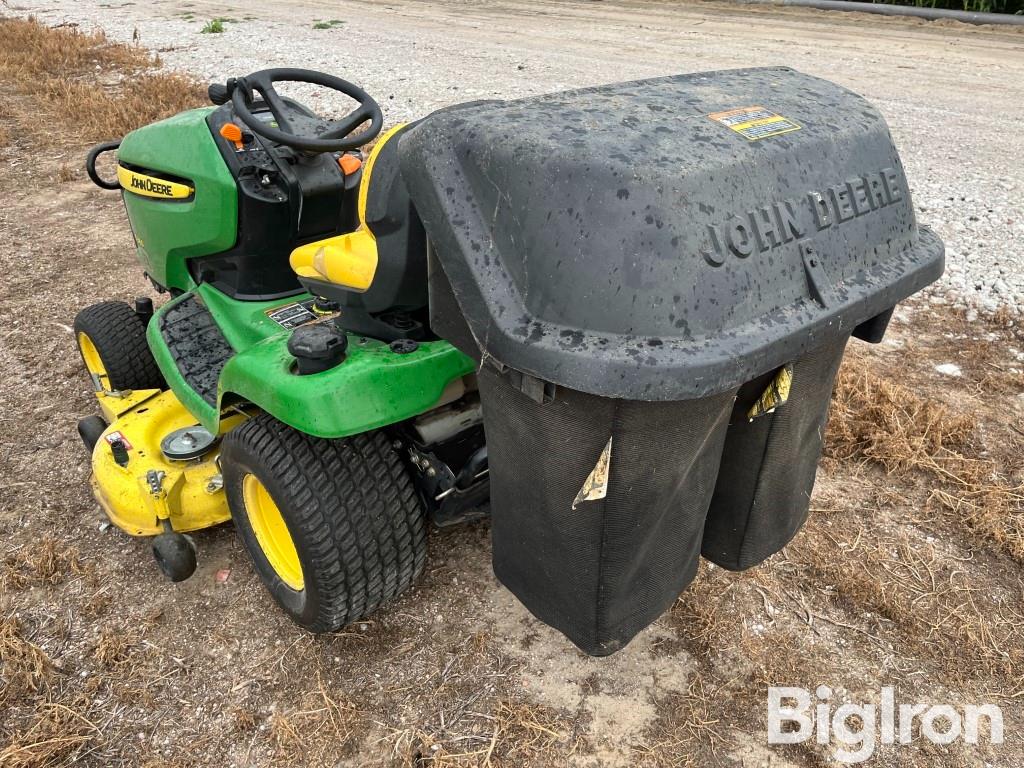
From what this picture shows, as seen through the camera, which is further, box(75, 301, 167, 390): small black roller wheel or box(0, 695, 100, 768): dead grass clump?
box(75, 301, 167, 390): small black roller wheel

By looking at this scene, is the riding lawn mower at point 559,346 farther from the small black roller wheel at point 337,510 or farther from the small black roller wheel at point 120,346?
the small black roller wheel at point 120,346

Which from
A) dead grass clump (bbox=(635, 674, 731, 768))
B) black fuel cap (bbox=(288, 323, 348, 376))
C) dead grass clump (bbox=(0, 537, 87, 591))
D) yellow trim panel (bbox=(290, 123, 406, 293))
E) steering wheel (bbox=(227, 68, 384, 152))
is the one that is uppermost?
steering wheel (bbox=(227, 68, 384, 152))

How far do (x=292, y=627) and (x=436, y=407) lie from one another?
710mm

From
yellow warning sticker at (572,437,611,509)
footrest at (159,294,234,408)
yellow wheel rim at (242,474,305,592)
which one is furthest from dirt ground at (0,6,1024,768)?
yellow warning sticker at (572,437,611,509)

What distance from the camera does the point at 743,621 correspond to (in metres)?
2.01

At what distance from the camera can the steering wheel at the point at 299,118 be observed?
2.04m

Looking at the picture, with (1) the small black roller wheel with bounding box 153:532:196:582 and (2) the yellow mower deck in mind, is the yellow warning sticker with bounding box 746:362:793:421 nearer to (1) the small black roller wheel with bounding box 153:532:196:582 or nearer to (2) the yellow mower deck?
(2) the yellow mower deck

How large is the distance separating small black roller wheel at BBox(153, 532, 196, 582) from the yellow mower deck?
0.24 feet

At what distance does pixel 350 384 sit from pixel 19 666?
111cm

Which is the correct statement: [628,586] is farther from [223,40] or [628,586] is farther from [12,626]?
[223,40]

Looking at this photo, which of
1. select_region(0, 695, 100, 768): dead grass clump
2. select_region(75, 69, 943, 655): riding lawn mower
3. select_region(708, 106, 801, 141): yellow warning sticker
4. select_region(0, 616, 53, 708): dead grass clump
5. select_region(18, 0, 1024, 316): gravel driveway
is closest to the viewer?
select_region(75, 69, 943, 655): riding lawn mower

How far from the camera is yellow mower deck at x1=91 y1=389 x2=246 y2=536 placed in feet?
7.02

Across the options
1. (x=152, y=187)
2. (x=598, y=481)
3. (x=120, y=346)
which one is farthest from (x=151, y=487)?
(x=598, y=481)

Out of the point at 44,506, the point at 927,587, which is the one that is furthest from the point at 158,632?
the point at 927,587
